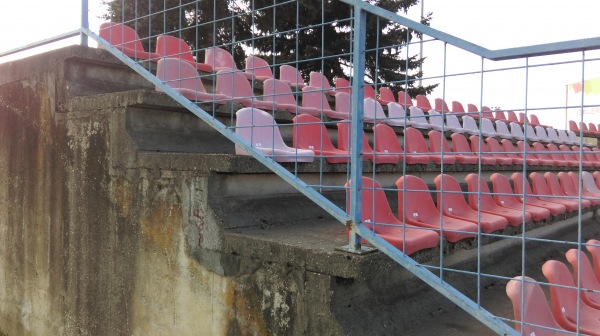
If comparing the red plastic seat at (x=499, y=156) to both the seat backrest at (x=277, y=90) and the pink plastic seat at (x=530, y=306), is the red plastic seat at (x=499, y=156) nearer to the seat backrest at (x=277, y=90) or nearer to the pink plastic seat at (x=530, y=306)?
the seat backrest at (x=277, y=90)

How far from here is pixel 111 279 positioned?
3.31 metres

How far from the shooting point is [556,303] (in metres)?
2.35

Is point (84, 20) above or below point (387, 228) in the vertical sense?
above

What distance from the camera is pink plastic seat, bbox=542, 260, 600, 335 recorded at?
2.33 meters

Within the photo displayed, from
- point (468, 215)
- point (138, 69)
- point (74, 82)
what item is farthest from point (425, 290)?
point (74, 82)

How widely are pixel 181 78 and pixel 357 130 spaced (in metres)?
1.72

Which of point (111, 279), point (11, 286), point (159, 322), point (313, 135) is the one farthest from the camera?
point (11, 286)

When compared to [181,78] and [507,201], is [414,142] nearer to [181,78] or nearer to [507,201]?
[507,201]

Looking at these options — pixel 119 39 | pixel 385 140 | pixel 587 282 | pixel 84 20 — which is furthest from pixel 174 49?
pixel 587 282

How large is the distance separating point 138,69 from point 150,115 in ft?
1.30

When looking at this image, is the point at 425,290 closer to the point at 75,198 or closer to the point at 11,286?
the point at 75,198

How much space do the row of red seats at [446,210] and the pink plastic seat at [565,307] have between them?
33cm

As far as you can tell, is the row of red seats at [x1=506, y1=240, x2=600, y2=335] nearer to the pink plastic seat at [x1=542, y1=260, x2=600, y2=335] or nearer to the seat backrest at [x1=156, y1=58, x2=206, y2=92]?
the pink plastic seat at [x1=542, y1=260, x2=600, y2=335]

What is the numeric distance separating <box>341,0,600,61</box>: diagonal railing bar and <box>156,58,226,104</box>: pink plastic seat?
1390 millimetres
